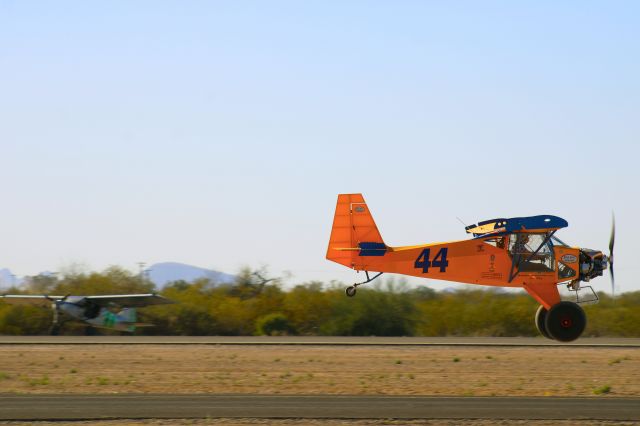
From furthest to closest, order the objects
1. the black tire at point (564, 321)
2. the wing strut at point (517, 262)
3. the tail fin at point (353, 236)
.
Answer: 1. the black tire at point (564, 321)
2. the wing strut at point (517, 262)
3. the tail fin at point (353, 236)

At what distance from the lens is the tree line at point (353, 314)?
5322 cm

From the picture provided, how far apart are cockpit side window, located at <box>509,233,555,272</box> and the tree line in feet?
92.5

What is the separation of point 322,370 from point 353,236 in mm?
9005

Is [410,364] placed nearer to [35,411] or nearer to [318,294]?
[35,411]

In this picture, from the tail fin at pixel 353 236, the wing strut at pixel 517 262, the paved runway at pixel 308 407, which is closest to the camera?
the paved runway at pixel 308 407

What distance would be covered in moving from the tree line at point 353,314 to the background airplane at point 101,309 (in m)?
1.87

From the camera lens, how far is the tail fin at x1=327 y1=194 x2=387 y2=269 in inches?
955

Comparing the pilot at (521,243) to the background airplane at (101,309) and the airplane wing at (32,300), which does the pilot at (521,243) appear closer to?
the background airplane at (101,309)

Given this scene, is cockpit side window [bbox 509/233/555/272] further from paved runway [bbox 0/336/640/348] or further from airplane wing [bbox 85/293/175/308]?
airplane wing [bbox 85/293/175/308]

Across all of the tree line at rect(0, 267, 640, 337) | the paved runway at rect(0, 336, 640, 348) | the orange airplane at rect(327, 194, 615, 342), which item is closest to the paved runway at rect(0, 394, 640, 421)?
the orange airplane at rect(327, 194, 615, 342)

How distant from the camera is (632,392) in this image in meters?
26.5

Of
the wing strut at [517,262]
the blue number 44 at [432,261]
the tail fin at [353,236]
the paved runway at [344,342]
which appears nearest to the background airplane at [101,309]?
the paved runway at [344,342]

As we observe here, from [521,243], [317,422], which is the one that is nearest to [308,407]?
[317,422]

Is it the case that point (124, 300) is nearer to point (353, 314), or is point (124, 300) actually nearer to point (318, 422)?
point (353, 314)
